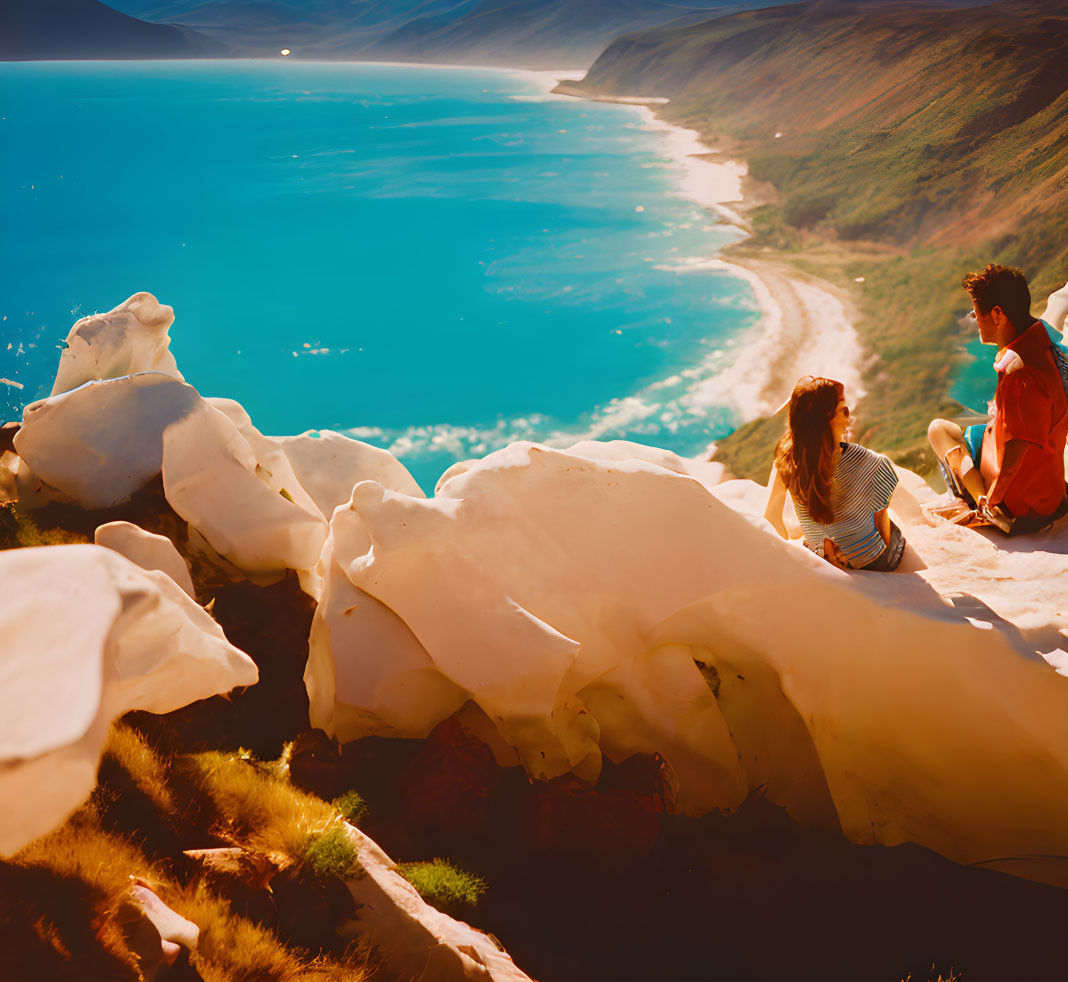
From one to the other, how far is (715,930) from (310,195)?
105 feet

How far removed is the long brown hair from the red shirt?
3.97 feet

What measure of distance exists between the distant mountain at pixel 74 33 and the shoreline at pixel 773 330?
66.1ft

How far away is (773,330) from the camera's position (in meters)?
19.9

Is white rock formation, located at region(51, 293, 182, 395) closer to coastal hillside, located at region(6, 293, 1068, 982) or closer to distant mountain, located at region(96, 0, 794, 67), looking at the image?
coastal hillside, located at region(6, 293, 1068, 982)

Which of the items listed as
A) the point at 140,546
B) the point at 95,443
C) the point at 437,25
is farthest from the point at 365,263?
the point at 140,546

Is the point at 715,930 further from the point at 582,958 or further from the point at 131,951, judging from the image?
the point at 131,951

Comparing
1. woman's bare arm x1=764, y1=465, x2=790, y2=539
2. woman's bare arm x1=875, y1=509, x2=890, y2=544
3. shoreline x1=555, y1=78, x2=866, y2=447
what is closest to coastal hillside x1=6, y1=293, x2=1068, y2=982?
woman's bare arm x1=875, y1=509, x2=890, y2=544

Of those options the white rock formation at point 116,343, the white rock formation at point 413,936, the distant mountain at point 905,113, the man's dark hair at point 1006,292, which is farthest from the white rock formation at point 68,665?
the distant mountain at point 905,113

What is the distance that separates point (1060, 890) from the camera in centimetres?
399

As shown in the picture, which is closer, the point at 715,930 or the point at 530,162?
the point at 715,930

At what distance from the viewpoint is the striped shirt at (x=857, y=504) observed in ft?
12.6

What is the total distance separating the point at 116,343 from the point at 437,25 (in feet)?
130

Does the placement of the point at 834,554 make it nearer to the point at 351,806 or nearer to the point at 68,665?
the point at 351,806

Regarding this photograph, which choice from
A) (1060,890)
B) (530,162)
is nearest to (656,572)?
(1060,890)
